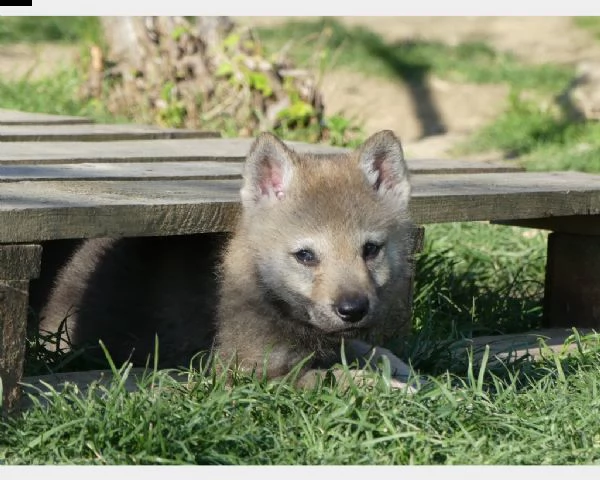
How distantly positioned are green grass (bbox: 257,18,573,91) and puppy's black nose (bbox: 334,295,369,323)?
378 inches

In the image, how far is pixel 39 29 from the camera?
47.5 feet

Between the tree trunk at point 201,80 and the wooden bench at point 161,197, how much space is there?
257 centimetres

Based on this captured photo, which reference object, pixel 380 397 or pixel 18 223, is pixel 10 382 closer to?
pixel 18 223

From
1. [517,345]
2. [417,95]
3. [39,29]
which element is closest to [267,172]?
[517,345]

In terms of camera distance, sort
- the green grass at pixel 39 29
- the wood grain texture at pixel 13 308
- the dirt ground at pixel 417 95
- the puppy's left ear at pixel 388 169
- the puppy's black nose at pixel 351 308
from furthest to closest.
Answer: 1. the green grass at pixel 39 29
2. the dirt ground at pixel 417 95
3. the puppy's left ear at pixel 388 169
4. the puppy's black nose at pixel 351 308
5. the wood grain texture at pixel 13 308

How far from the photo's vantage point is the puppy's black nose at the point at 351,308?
4.19 metres

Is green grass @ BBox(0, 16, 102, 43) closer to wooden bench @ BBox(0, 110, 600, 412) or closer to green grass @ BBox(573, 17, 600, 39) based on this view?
wooden bench @ BBox(0, 110, 600, 412)

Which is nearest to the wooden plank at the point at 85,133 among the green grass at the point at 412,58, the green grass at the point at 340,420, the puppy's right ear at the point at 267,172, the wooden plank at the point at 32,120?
the wooden plank at the point at 32,120

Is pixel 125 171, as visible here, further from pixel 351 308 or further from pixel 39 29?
pixel 39 29

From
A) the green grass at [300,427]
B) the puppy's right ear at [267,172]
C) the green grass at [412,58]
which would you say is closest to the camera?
the green grass at [300,427]

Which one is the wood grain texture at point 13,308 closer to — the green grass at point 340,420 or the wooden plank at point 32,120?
the green grass at point 340,420

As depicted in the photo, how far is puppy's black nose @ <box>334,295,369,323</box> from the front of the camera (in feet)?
13.7

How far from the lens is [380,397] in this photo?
4062 mm

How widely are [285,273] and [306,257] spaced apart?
104mm
